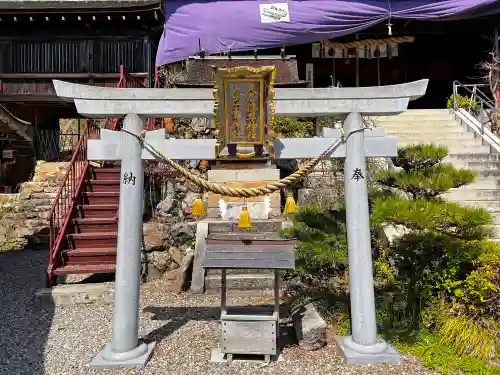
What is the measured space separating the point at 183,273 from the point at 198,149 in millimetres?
3314

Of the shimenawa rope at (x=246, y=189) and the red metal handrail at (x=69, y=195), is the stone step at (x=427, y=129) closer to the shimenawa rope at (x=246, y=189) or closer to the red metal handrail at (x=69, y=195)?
the red metal handrail at (x=69, y=195)

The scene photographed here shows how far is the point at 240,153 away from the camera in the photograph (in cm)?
438

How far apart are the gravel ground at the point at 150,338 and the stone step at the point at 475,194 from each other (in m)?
4.66

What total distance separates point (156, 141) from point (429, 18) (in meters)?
11.7

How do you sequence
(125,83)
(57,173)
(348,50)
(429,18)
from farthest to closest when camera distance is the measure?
1. (348,50)
2. (429,18)
3. (57,173)
4. (125,83)

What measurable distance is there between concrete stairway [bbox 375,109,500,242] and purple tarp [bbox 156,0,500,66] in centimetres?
337

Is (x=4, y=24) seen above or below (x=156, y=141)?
above

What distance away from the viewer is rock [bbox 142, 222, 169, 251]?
7.96m

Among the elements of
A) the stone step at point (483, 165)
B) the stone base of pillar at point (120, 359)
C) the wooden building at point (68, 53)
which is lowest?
the stone base of pillar at point (120, 359)

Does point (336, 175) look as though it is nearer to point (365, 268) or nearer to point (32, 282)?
point (365, 268)

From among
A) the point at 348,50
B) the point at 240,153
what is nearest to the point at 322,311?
the point at 240,153

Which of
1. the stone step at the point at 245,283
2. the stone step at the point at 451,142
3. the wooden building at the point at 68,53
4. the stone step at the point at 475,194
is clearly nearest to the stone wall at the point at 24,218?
the wooden building at the point at 68,53

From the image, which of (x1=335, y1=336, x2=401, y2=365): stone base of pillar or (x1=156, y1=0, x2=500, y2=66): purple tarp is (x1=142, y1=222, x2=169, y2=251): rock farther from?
(x1=156, y1=0, x2=500, y2=66): purple tarp

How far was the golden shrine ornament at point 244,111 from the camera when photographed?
424 centimetres
